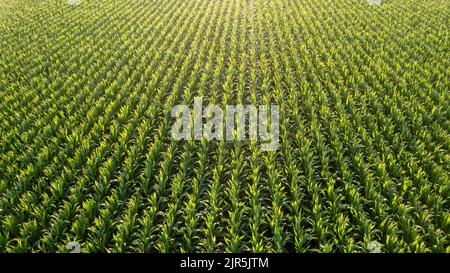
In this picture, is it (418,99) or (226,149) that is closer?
(226,149)

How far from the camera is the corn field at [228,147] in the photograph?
4.15 meters

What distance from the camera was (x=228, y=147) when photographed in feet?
19.4

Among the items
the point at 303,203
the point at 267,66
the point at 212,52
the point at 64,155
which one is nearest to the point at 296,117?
the point at 303,203

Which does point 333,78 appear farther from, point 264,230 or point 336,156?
point 264,230

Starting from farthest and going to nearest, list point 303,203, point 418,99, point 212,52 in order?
1. point 212,52
2. point 418,99
3. point 303,203

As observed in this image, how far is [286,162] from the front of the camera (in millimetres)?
5320

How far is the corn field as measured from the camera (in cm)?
415

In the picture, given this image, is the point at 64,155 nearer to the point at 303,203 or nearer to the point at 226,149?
the point at 226,149

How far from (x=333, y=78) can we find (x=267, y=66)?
74.3 inches

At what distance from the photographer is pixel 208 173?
523cm

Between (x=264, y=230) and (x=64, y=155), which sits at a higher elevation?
(x=64, y=155)

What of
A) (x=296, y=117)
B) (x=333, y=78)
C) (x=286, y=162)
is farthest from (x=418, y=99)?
(x=286, y=162)
